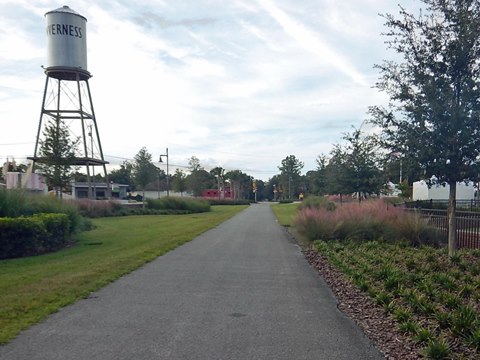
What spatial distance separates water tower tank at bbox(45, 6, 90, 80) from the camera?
137 feet

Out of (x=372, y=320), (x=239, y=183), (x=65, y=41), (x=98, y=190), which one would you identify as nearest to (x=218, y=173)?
(x=239, y=183)

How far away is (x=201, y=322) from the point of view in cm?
663

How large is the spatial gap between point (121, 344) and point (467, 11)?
9.44 meters

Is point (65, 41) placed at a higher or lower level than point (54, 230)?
higher

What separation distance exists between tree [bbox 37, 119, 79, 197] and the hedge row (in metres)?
16.8

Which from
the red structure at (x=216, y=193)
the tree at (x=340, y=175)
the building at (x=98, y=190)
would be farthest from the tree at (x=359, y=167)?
the red structure at (x=216, y=193)

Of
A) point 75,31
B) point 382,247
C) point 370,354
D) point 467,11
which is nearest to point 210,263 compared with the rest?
point 382,247

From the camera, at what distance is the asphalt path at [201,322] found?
17.7 ft

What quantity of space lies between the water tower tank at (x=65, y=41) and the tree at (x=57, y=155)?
39.9ft

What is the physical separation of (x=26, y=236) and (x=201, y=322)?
9.08 m

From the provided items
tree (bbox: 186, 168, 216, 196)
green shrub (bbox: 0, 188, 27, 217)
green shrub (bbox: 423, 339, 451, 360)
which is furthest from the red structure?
green shrub (bbox: 423, 339, 451, 360)

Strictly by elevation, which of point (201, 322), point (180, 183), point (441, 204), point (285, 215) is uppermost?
point (180, 183)

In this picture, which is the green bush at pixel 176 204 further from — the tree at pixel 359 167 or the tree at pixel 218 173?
the tree at pixel 218 173

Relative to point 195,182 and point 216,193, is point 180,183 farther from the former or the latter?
point 216,193
